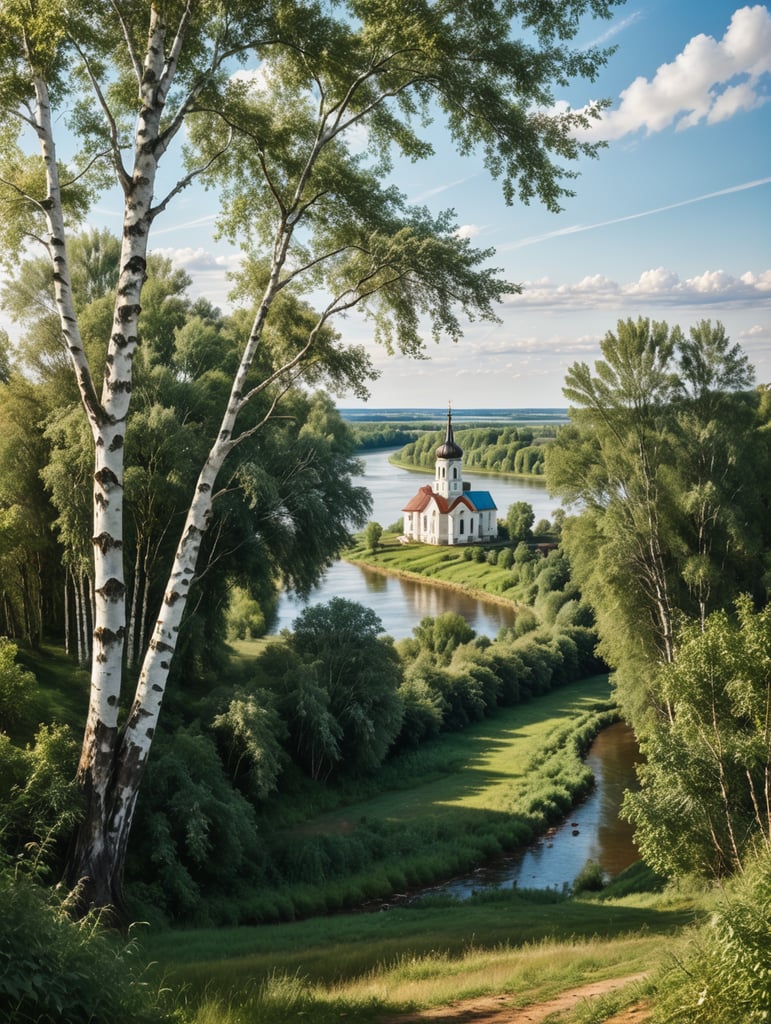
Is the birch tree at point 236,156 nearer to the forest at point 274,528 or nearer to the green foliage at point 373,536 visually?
the forest at point 274,528

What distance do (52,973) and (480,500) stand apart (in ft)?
259

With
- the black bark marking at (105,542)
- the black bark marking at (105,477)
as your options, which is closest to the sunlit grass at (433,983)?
the black bark marking at (105,542)

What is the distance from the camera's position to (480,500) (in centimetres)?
8169

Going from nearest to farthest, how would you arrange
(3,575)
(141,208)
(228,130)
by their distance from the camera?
(141,208) < (228,130) < (3,575)

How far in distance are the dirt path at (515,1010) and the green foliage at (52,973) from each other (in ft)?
8.52

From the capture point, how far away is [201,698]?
1908 centimetres

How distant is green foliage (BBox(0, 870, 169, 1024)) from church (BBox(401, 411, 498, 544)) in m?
75.7

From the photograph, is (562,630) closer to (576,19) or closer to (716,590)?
(716,590)

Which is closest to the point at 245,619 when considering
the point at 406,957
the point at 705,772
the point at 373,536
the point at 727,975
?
the point at 705,772

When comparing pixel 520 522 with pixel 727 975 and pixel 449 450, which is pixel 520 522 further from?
pixel 727 975

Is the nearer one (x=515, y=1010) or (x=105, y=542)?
(x=515, y=1010)

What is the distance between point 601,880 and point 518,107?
14474 mm

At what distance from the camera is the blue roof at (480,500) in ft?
265

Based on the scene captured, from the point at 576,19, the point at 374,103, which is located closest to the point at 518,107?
the point at 576,19
